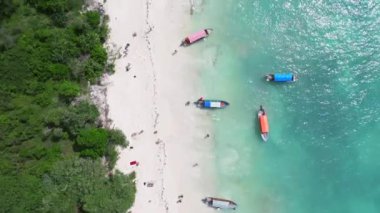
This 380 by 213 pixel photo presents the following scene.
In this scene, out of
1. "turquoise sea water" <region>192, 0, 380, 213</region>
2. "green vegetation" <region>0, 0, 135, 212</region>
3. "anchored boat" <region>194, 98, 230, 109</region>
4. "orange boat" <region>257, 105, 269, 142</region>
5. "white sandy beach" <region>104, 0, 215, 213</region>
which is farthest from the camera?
"turquoise sea water" <region>192, 0, 380, 213</region>

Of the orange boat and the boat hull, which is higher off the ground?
the boat hull

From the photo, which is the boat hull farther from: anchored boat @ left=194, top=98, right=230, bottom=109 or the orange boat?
the orange boat

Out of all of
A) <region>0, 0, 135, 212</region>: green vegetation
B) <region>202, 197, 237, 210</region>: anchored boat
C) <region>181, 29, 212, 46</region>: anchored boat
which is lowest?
<region>202, 197, 237, 210</region>: anchored boat

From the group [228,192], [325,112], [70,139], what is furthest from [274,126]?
[70,139]

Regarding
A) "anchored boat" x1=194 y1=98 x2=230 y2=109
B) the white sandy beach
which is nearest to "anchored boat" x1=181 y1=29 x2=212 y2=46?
the white sandy beach

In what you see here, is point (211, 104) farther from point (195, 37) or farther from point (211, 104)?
point (195, 37)

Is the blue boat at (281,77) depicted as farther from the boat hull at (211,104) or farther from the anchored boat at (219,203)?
the anchored boat at (219,203)

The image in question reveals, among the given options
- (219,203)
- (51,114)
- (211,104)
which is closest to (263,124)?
(211,104)

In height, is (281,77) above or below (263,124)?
above

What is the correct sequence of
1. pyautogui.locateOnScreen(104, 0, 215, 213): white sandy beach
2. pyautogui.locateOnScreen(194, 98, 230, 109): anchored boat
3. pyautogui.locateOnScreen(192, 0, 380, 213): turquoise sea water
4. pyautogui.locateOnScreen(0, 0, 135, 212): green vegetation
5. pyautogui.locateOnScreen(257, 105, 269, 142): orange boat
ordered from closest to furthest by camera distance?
pyautogui.locateOnScreen(0, 0, 135, 212): green vegetation → pyautogui.locateOnScreen(104, 0, 215, 213): white sandy beach → pyautogui.locateOnScreen(194, 98, 230, 109): anchored boat → pyautogui.locateOnScreen(257, 105, 269, 142): orange boat → pyautogui.locateOnScreen(192, 0, 380, 213): turquoise sea water
